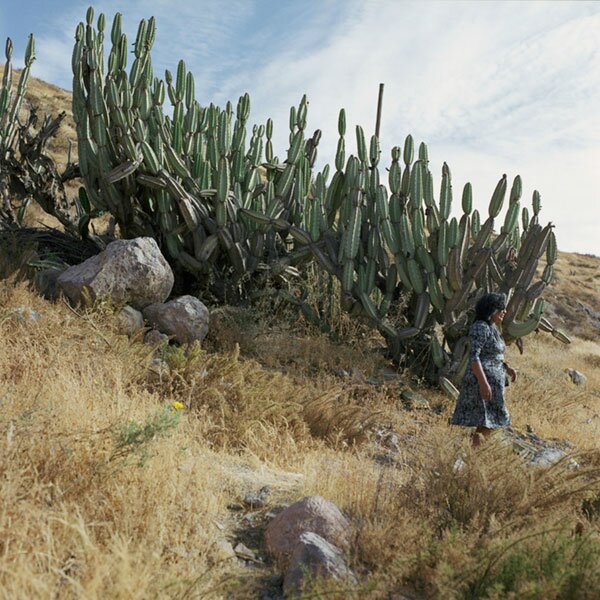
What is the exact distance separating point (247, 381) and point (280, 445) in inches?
45.4

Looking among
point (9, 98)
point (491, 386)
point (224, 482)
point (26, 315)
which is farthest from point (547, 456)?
point (9, 98)

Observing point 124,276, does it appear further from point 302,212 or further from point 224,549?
point 224,549

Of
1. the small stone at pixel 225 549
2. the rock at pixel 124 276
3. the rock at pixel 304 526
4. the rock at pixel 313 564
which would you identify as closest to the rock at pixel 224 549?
the small stone at pixel 225 549

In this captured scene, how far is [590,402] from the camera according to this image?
32.2 ft

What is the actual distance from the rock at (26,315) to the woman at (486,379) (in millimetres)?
4007

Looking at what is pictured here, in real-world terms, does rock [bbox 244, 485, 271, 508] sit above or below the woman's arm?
below

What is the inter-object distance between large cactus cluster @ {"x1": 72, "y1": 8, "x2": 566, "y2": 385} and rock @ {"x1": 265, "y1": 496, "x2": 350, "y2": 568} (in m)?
4.24

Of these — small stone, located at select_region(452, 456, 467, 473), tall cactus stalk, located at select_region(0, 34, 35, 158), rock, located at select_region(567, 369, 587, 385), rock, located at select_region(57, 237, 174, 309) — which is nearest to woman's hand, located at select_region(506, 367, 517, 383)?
small stone, located at select_region(452, 456, 467, 473)

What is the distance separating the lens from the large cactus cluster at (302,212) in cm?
761

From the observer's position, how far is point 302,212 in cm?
895

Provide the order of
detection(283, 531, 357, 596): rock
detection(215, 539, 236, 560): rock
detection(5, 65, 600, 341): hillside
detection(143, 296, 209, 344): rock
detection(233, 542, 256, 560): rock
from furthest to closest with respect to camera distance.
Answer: detection(5, 65, 600, 341): hillside, detection(143, 296, 209, 344): rock, detection(233, 542, 256, 560): rock, detection(215, 539, 236, 560): rock, detection(283, 531, 357, 596): rock

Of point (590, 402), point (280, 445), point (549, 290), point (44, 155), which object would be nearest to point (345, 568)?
point (280, 445)

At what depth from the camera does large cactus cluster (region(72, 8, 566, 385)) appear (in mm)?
7609

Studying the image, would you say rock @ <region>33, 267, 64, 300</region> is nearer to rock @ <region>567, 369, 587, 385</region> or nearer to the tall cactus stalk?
the tall cactus stalk
